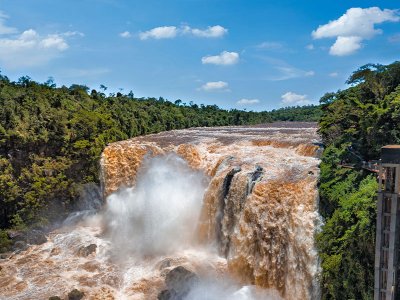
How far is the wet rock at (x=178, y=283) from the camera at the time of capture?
1606cm

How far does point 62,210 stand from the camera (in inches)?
1000

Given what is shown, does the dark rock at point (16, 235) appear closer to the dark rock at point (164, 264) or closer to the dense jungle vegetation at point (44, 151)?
the dense jungle vegetation at point (44, 151)

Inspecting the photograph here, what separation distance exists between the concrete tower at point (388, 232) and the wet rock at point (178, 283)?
24.7ft

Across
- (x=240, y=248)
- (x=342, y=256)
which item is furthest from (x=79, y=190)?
(x=342, y=256)

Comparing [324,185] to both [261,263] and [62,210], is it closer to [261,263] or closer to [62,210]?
[261,263]

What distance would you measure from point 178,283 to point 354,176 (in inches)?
312

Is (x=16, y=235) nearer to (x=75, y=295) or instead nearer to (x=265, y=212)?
(x=75, y=295)

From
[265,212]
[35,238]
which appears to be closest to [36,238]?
[35,238]

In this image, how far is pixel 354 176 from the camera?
14289 mm

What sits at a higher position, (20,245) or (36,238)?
(36,238)

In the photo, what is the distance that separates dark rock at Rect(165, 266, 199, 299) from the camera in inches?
636

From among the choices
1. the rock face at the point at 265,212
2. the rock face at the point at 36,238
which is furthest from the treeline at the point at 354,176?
the rock face at the point at 36,238

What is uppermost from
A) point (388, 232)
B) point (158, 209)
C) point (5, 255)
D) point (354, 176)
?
point (354, 176)

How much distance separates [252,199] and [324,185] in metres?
3.24
